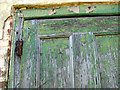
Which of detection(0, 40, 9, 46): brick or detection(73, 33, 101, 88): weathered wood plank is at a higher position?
detection(0, 40, 9, 46): brick

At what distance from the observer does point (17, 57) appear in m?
1.35

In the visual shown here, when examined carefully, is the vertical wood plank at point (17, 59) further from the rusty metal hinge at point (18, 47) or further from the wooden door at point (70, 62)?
the wooden door at point (70, 62)

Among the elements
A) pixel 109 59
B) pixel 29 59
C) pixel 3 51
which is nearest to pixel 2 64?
pixel 3 51

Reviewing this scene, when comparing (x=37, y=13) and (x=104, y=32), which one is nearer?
(x=104, y=32)

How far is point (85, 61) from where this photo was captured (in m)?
1.27

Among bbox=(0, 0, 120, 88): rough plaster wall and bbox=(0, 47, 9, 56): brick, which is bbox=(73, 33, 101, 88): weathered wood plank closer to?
bbox=(0, 0, 120, 88): rough plaster wall

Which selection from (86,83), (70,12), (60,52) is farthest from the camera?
(70,12)

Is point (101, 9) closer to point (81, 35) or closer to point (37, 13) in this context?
point (81, 35)

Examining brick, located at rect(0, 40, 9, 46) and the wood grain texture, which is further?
brick, located at rect(0, 40, 9, 46)

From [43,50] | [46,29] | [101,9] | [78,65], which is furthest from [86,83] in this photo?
[101,9]

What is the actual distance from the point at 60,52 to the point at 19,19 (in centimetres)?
53

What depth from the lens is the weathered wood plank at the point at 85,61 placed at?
1.23 meters

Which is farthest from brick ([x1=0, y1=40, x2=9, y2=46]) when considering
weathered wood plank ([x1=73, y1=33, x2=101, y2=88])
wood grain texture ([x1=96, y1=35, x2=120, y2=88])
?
wood grain texture ([x1=96, y1=35, x2=120, y2=88])

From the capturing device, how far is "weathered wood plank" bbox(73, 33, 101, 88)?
4.02 feet
